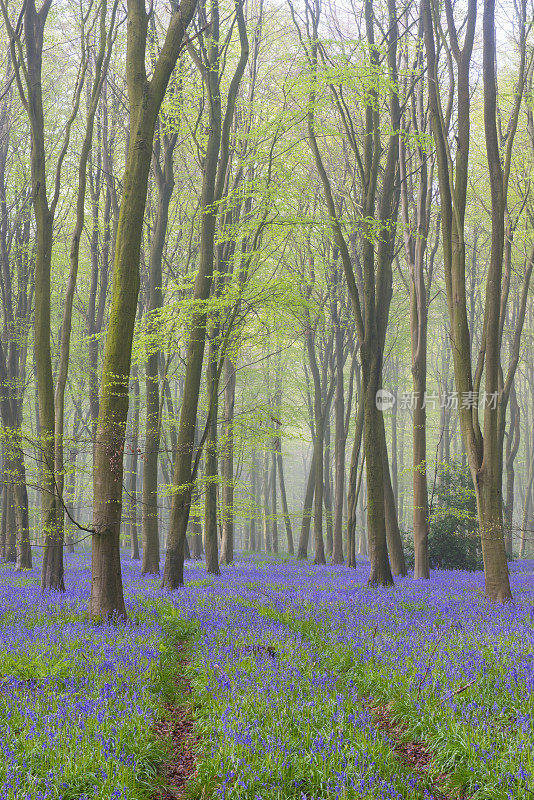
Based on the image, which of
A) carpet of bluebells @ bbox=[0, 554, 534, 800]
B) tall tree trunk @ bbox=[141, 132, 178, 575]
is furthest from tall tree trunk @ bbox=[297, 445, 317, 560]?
carpet of bluebells @ bbox=[0, 554, 534, 800]

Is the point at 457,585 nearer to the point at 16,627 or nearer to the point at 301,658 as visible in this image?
the point at 301,658

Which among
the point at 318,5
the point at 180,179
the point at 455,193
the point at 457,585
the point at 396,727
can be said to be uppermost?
the point at 318,5

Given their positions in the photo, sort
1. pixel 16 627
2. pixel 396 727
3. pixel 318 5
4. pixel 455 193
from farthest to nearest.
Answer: pixel 318 5 < pixel 455 193 < pixel 16 627 < pixel 396 727

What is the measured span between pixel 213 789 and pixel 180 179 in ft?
70.1

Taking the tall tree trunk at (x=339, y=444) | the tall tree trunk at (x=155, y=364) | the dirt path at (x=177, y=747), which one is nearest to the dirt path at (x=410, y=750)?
the dirt path at (x=177, y=747)

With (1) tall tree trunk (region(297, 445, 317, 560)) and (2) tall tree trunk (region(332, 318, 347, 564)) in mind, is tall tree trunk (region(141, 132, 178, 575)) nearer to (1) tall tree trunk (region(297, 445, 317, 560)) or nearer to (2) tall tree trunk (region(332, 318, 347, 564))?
(2) tall tree trunk (region(332, 318, 347, 564))

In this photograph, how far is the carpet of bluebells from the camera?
143 inches

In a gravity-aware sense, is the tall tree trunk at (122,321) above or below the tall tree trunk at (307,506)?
above

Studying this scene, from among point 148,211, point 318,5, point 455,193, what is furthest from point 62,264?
point 455,193

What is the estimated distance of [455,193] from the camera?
1045 centimetres

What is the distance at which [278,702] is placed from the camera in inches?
182

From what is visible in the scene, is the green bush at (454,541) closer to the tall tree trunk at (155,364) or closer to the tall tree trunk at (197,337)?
the tall tree trunk at (155,364)

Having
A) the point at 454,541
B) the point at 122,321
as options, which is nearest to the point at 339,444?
the point at 454,541

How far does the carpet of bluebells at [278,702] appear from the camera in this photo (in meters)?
3.63
